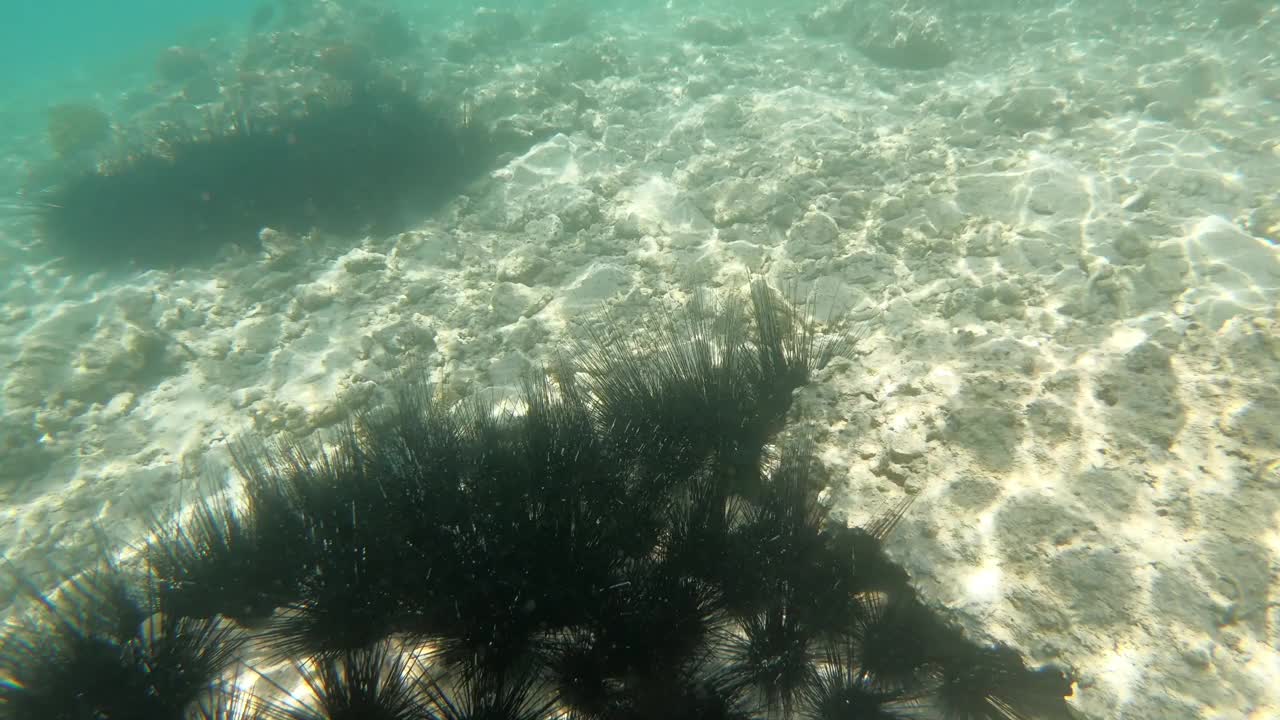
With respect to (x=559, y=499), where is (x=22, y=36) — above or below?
above

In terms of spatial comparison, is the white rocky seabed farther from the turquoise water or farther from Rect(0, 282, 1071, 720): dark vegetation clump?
the turquoise water

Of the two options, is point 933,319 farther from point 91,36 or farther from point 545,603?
point 91,36

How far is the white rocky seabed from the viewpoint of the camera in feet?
7.87

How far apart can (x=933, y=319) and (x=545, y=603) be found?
133 inches

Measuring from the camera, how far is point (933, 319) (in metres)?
3.91

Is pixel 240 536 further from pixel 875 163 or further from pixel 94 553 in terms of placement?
pixel 875 163

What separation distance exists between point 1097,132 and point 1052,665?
6.71m

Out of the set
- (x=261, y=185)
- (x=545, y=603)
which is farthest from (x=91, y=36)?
(x=545, y=603)

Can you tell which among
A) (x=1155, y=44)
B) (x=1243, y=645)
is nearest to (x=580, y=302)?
(x=1243, y=645)

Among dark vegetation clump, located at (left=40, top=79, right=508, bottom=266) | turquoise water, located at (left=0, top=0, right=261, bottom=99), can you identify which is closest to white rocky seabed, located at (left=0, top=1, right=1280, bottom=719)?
dark vegetation clump, located at (left=40, top=79, right=508, bottom=266)

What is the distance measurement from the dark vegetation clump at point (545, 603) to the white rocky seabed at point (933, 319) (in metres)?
0.44

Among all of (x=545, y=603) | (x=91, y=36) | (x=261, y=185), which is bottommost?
(x=545, y=603)

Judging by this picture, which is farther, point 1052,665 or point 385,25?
point 385,25

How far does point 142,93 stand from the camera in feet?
48.8
